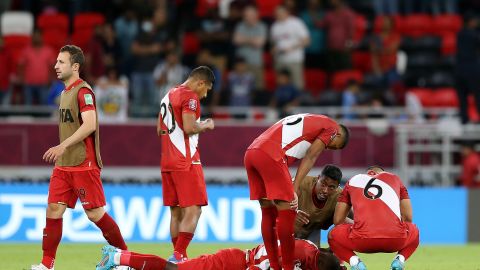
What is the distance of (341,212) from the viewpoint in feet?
39.1

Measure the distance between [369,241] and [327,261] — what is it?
0.71 metres

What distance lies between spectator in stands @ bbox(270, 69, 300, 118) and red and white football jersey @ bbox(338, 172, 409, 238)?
28.0 ft

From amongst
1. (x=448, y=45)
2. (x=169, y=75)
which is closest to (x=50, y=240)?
(x=169, y=75)

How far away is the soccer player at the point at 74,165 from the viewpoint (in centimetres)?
1150

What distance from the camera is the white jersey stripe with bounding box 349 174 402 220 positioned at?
11781mm

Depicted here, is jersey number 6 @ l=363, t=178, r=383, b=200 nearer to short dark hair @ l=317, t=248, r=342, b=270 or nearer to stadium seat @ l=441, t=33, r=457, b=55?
short dark hair @ l=317, t=248, r=342, b=270

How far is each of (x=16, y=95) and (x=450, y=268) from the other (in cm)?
1051

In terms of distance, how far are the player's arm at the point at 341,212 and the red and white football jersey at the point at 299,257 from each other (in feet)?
1.73

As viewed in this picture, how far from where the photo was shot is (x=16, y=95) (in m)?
21.1

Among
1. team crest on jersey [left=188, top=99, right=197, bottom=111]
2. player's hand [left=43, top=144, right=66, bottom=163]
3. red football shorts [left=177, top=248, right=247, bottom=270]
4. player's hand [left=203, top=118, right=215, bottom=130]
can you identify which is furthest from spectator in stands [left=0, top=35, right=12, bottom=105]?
red football shorts [left=177, top=248, right=247, bottom=270]

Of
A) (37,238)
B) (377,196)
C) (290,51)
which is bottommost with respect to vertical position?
(37,238)

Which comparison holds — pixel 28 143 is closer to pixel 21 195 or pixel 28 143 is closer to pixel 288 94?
pixel 21 195

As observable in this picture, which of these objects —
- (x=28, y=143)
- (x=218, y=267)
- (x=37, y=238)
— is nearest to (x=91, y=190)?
(x=218, y=267)

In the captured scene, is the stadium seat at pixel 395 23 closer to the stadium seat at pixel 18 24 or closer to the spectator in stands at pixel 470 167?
the spectator in stands at pixel 470 167
